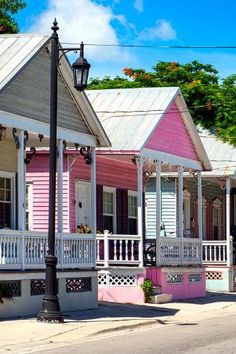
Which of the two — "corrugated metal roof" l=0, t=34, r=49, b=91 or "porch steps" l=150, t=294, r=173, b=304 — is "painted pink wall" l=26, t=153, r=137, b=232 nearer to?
"porch steps" l=150, t=294, r=173, b=304

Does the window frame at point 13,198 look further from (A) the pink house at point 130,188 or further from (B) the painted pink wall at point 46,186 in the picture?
(B) the painted pink wall at point 46,186

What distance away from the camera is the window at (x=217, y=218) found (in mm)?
37250

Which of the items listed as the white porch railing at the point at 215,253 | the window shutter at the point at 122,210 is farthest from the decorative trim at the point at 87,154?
the white porch railing at the point at 215,253

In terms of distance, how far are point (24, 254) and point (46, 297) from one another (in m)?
1.86

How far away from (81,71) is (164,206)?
15903mm

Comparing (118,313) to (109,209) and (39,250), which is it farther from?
(109,209)

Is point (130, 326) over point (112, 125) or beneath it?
beneath

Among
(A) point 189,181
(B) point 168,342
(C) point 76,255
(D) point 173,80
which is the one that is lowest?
(B) point 168,342

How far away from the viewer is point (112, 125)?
2658 centimetres

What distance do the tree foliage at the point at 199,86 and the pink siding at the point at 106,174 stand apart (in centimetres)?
620

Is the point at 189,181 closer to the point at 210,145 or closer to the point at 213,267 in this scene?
the point at 210,145

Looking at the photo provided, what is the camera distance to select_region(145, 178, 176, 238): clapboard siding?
1300 inches

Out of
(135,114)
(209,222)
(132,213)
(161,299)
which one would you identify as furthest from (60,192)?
(209,222)

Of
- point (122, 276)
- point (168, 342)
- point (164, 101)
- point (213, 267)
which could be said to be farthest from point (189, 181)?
point (168, 342)
